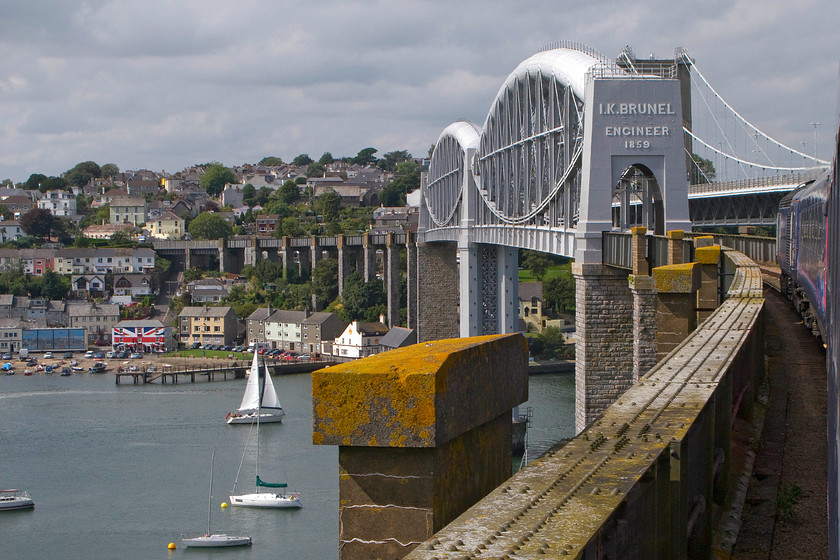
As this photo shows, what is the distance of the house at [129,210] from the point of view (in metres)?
119

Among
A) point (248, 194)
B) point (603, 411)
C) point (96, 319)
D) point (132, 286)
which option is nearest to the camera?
point (603, 411)

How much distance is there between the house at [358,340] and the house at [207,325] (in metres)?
10.00

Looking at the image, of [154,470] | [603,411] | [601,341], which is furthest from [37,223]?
[603,411]

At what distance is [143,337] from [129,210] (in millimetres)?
48089

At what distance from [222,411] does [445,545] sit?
154 feet

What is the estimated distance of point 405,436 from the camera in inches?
108

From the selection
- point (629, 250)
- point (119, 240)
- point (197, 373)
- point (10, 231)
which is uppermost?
point (10, 231)

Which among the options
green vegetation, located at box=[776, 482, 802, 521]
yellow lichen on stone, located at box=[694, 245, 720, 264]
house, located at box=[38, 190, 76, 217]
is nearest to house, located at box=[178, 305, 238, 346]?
house, located at box=[38, 190, 76, 217]

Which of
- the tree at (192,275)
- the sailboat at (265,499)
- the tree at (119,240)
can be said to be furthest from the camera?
the tree at (119,240)

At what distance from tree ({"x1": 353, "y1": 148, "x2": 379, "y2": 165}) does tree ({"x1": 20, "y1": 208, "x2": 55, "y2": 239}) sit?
88028 millimetres

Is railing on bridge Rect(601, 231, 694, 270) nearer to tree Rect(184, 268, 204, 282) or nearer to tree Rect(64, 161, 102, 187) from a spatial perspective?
tree Rect(184, 268, 204, 282)

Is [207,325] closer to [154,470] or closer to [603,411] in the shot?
[154,470]

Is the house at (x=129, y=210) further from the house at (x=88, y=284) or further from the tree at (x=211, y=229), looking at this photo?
the house at (x=88, y=284)

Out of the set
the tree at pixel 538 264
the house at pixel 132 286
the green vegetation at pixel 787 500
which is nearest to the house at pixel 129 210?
the house at pixel 132 286
